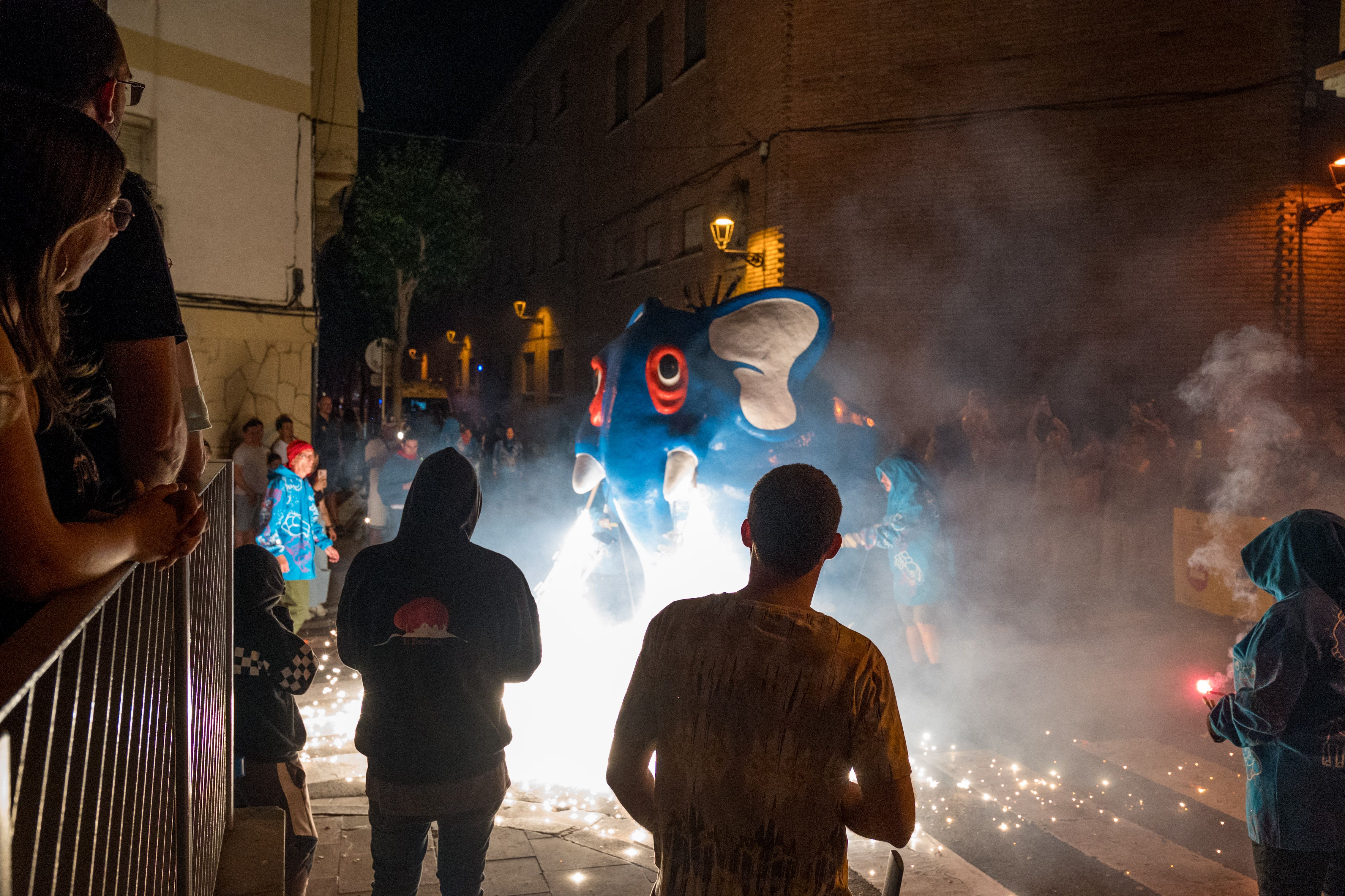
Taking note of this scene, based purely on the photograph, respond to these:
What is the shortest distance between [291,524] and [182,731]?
5.15 m

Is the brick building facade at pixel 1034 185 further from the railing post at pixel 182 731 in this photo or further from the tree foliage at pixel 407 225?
the tree foliage at pixel 407 225

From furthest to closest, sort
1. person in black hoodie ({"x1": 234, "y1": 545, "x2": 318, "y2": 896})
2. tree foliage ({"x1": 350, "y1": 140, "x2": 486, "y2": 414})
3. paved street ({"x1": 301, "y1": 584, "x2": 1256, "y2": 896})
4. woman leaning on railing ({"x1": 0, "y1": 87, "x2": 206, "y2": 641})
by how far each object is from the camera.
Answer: tree foliage ({"x1": 350, "y1": 140, "x2": 486, "y2": 414}) → paved street ({"x1": 301, "y1": 584, "x2": 1256, "y2": 896}) → person in black hoodie ({"x1": 234, "y1": 545, "x2": 318, "y2": 896}) → woman leaning on railing ({"x1": 0, "y1": 87, "x2": 206, "y2": 641})

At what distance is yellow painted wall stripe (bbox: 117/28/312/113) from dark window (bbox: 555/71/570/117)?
1367 cm

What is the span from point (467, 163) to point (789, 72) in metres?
25.9

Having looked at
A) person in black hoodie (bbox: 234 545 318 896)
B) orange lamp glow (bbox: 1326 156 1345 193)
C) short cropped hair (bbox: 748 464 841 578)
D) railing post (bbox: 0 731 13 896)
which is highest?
orange lamp glow (bbox: 1326 156 1345 193)

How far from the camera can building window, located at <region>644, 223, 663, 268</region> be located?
18406mm

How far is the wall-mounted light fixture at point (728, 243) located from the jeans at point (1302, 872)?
38.1ft

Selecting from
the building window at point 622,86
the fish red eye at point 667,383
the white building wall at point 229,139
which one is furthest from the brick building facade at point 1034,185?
the fish red eye at point 667,383

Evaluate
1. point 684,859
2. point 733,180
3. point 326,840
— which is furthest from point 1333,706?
point 733,180

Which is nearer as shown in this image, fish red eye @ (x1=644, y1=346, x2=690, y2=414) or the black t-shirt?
the black t-shirt

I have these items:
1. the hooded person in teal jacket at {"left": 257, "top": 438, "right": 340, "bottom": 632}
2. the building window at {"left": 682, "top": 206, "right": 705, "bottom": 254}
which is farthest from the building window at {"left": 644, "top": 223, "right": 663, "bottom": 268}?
the hooded person in teal jacket at {"left": 257, "top": 438, "right": 340, "bottom": 632}

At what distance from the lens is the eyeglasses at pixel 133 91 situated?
192cm

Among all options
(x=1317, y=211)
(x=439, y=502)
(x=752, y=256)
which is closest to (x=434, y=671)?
(x=439, y=502)

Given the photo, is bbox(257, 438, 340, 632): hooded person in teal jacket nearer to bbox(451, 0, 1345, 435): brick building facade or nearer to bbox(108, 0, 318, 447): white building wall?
bbox(108, 0, 318, 447): white building wall
